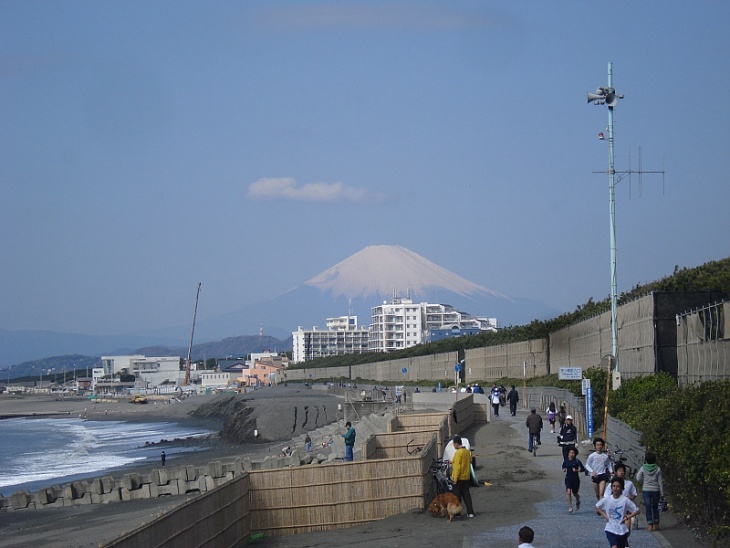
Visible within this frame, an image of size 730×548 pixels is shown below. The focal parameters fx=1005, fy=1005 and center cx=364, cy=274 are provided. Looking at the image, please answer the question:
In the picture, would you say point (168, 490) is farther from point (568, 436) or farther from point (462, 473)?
point (462, 473)

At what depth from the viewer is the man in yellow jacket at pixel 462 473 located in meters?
18.4

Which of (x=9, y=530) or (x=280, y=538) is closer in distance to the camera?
(x=280, y=538)

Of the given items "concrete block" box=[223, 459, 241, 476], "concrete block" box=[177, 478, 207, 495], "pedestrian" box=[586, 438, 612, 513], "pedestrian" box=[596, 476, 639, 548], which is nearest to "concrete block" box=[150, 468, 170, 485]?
"concrete block" box=[177, 478, 207, 495]

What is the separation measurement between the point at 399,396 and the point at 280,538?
4679 cm

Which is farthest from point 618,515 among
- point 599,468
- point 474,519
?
point 474,519

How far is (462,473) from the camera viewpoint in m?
18.5

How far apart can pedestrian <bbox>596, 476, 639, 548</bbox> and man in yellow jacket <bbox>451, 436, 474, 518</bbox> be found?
17.2 feet

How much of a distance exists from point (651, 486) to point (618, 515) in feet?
9.14

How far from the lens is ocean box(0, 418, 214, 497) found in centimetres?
5264

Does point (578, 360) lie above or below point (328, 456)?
above

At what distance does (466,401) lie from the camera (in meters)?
38.2

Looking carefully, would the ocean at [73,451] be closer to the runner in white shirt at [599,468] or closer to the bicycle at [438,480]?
the bicycle at [438,480]

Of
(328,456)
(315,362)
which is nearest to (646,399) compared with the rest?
(328,456)

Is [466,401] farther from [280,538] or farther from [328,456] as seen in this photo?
[280,538]
